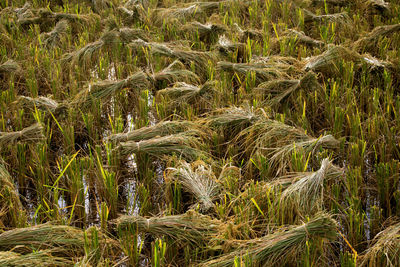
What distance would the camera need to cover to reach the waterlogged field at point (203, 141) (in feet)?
6.34

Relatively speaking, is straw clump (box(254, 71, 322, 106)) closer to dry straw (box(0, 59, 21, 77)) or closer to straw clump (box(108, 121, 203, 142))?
straw clump (box(108, 121, 203, 142))

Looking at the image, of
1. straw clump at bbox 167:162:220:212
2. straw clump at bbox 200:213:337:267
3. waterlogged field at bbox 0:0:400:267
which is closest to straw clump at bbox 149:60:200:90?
waterlogged field at bbox 0:0:400:267

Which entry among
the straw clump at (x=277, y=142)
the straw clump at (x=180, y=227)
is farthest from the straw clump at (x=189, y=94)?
the straw clump at (x=180, y=227)

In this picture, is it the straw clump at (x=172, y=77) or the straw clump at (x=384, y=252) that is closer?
the straw clump at (x=384, y=252)

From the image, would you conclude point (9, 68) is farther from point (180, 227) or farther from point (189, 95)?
point (180, 227)

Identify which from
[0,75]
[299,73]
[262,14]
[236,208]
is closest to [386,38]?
[299,73]

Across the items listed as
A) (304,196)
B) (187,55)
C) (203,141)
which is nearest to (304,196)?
(304,196)

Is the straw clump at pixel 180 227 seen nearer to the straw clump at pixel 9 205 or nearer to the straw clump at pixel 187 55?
the straw clump at pixel 9 205

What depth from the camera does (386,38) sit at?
358 centimetres

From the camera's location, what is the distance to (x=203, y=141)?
8.57 feet

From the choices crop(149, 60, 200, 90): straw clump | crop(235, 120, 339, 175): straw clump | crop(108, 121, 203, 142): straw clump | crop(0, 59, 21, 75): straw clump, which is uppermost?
crop(0, 59, 21, 75): straw clump

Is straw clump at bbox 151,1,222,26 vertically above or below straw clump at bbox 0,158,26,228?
above

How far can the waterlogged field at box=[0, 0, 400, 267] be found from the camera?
6.34ft

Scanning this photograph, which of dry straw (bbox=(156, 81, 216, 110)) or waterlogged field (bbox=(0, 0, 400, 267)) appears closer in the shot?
waterlogged field (bbox=(0, 0, 400, 267))
